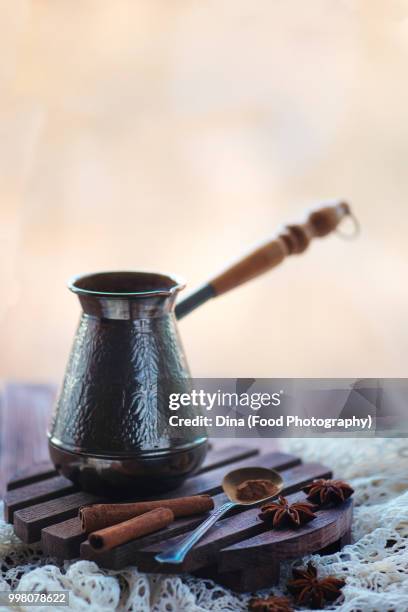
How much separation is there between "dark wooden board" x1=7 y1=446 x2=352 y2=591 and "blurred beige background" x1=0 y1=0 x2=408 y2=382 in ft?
3.30

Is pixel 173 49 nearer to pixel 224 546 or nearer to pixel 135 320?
pixel 135 320

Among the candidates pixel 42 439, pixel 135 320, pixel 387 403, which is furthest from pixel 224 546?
pixel 42 439

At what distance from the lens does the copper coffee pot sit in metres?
0.86

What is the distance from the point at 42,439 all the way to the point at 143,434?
0.50 m

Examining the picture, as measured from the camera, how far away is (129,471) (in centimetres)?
85

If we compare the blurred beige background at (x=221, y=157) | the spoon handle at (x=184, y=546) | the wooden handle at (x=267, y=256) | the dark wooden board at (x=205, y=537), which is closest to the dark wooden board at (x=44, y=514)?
the dark wooden board at (x=205, y=537)

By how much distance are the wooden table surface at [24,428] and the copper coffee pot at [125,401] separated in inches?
8.8

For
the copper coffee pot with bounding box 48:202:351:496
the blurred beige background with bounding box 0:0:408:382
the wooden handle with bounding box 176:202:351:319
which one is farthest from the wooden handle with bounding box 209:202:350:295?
the blurred beige background with bounding box 0:0:408:382

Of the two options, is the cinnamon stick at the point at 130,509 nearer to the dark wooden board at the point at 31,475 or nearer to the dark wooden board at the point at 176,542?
the dark wooden board at the point at 176,542

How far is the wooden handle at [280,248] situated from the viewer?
1.00m

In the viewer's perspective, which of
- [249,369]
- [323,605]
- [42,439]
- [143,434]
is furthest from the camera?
[249,369]

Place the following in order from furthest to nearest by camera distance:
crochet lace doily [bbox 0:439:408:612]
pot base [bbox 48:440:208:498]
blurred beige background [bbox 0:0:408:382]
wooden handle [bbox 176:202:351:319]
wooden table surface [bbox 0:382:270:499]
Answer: blurred beige background [bbox 0:0:408:382], wooden table surface [bbox 0:382:270:499], wooden handle [bbox 176:202:351:319], pot base [bbox 48:440:208:498], crochet lace doily [bbox 0:439:408:612]

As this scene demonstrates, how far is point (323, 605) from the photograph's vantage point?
2.48 feet

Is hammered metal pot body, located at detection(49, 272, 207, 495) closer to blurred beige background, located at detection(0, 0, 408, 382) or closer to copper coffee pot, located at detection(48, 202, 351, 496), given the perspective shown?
copper coffee pot, located at detection(48, 202, 351, 496)
